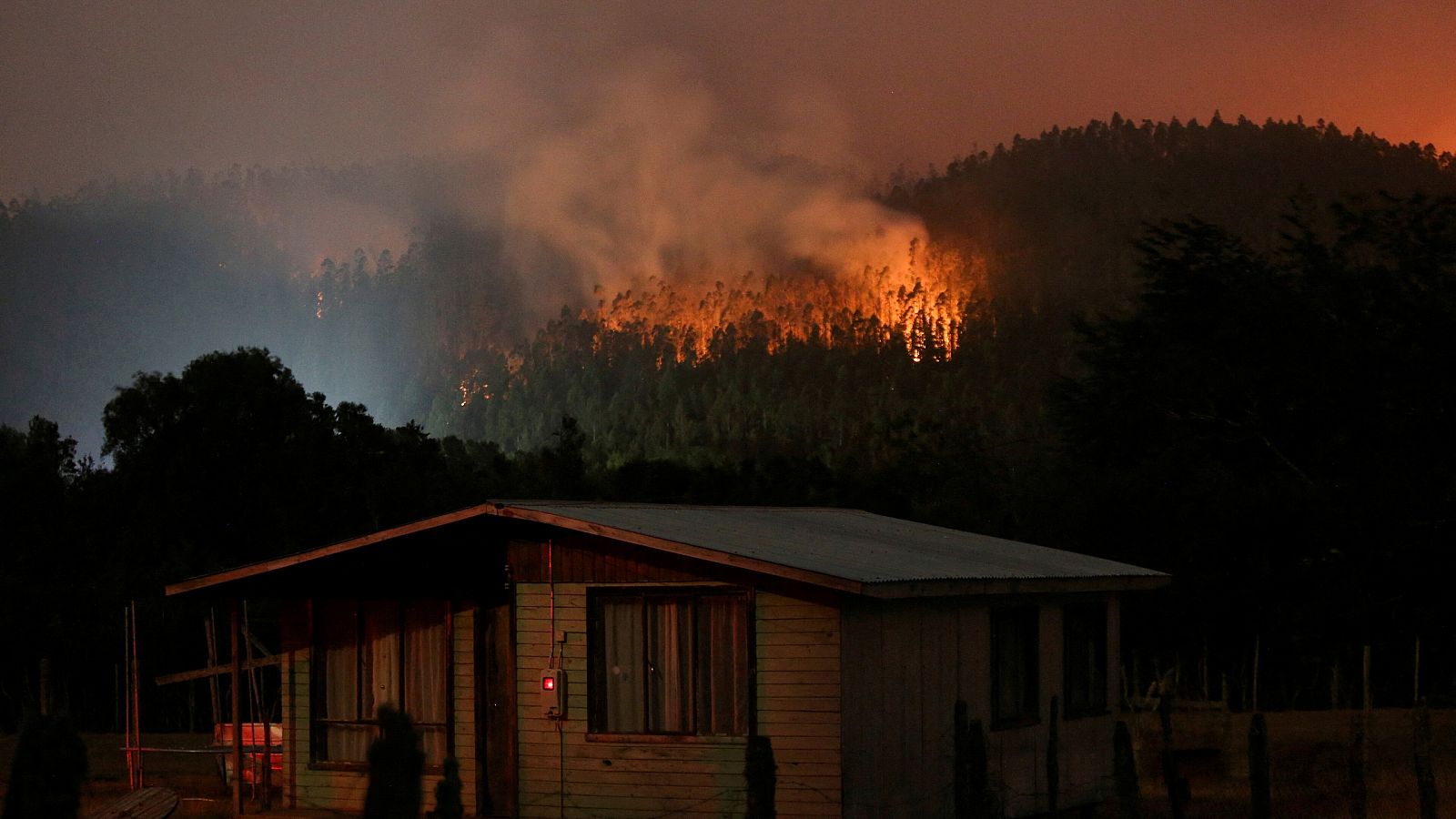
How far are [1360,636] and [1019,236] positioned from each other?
130 m

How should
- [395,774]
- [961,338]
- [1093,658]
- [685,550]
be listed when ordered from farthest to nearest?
[961,338] < [1093,658] < [685,550] < [395,774]

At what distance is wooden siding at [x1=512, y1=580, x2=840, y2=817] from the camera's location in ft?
47.0

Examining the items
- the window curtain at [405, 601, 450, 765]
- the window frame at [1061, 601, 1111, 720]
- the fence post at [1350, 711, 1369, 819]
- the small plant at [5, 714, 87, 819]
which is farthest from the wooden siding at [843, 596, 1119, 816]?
the small plant at [5, 714, 87, 819]

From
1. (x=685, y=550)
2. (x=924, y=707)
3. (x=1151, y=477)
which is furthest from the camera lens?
(x=1151, y=477)

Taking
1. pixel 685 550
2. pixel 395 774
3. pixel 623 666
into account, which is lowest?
pixel 623 666

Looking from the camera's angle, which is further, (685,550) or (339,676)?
(339,676)

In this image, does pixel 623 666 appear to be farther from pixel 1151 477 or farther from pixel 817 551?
pixel 1151 477

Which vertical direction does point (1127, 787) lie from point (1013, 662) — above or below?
below

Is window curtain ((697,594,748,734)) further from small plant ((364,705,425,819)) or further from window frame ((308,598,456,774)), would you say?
small plant ((364,705,425,819))

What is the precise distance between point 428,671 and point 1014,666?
5.61 m

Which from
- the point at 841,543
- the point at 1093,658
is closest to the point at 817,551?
the point at 841,543

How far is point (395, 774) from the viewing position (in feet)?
21.1

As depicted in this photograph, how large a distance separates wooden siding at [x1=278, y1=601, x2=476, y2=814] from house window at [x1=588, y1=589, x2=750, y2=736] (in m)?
1.41

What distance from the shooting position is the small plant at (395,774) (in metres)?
6.35
